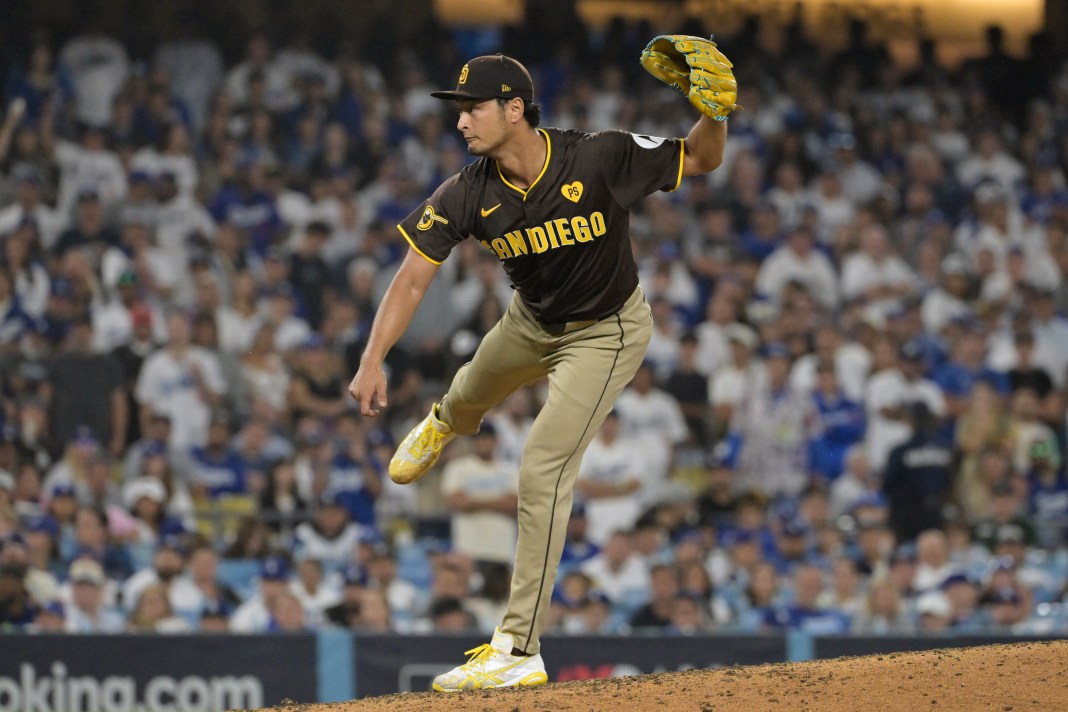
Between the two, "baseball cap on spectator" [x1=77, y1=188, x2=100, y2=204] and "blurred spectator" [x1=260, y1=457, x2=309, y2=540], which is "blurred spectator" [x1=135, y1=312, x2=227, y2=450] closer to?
"blurred spectator" [x1=260, y1=457, x2=309, y2=540]

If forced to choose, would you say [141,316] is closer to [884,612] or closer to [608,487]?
[608,487]

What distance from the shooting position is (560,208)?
512cm

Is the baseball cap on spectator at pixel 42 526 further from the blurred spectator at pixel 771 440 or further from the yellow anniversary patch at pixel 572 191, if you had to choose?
the yellow anniversary patch at pixel 572 191

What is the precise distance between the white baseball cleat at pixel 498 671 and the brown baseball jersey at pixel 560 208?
1221 millimetres

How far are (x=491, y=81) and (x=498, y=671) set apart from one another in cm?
199

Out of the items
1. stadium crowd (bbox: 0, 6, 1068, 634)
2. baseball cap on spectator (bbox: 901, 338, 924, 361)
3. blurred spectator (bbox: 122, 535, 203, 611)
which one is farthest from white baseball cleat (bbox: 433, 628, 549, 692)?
baseball cap on spectator (bbox: 901, 338, 924, 361)

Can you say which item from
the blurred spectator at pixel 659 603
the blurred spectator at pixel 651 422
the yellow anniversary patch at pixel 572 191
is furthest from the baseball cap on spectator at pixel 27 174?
the yellow anniversary patch at pixel 572 191

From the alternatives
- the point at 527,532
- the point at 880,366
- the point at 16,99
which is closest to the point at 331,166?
the point at 16,99

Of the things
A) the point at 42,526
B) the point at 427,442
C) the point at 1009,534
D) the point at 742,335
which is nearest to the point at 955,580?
the point at 1009,534

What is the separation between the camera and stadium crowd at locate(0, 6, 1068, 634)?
945 cm

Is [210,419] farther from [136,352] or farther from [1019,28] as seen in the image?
[1019,28]

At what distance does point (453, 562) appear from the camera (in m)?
9.19

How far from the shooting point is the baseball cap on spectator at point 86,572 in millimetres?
8977

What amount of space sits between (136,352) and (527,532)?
605cm
